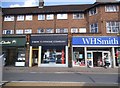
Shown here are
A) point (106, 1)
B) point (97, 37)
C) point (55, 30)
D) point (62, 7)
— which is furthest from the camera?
point (62, 7)

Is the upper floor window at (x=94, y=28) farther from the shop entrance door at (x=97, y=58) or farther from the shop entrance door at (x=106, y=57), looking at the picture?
the shop entrance door at (x=106, y=57)

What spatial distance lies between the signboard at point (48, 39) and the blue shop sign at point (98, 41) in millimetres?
1254

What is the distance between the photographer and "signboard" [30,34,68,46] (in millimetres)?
25547

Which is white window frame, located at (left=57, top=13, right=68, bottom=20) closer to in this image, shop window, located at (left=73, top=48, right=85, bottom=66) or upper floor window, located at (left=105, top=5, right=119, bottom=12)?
upper floor window, located at (left=105, top=5, right=119, bottom=12)

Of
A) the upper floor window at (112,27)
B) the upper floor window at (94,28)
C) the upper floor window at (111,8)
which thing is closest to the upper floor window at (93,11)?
the upper floor window at (94,28)

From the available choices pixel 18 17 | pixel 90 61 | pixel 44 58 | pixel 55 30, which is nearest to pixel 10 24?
pixel 18 17

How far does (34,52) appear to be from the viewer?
2670 cm

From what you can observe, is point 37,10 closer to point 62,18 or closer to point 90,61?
point 62,18

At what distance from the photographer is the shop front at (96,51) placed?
25.1m

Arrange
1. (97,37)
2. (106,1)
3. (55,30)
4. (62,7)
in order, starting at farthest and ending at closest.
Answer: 1. (62,7)
2. (55,30)
3. (106,1)
4. (97,37)

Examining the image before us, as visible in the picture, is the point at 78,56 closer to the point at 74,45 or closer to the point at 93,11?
the point at 74,45

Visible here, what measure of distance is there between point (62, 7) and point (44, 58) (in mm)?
11604

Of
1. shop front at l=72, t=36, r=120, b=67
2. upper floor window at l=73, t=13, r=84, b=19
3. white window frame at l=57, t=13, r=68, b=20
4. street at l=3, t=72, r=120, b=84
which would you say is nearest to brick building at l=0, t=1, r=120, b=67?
shop front at l=72, t=36, r=120, b=67

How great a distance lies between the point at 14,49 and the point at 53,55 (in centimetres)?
551
